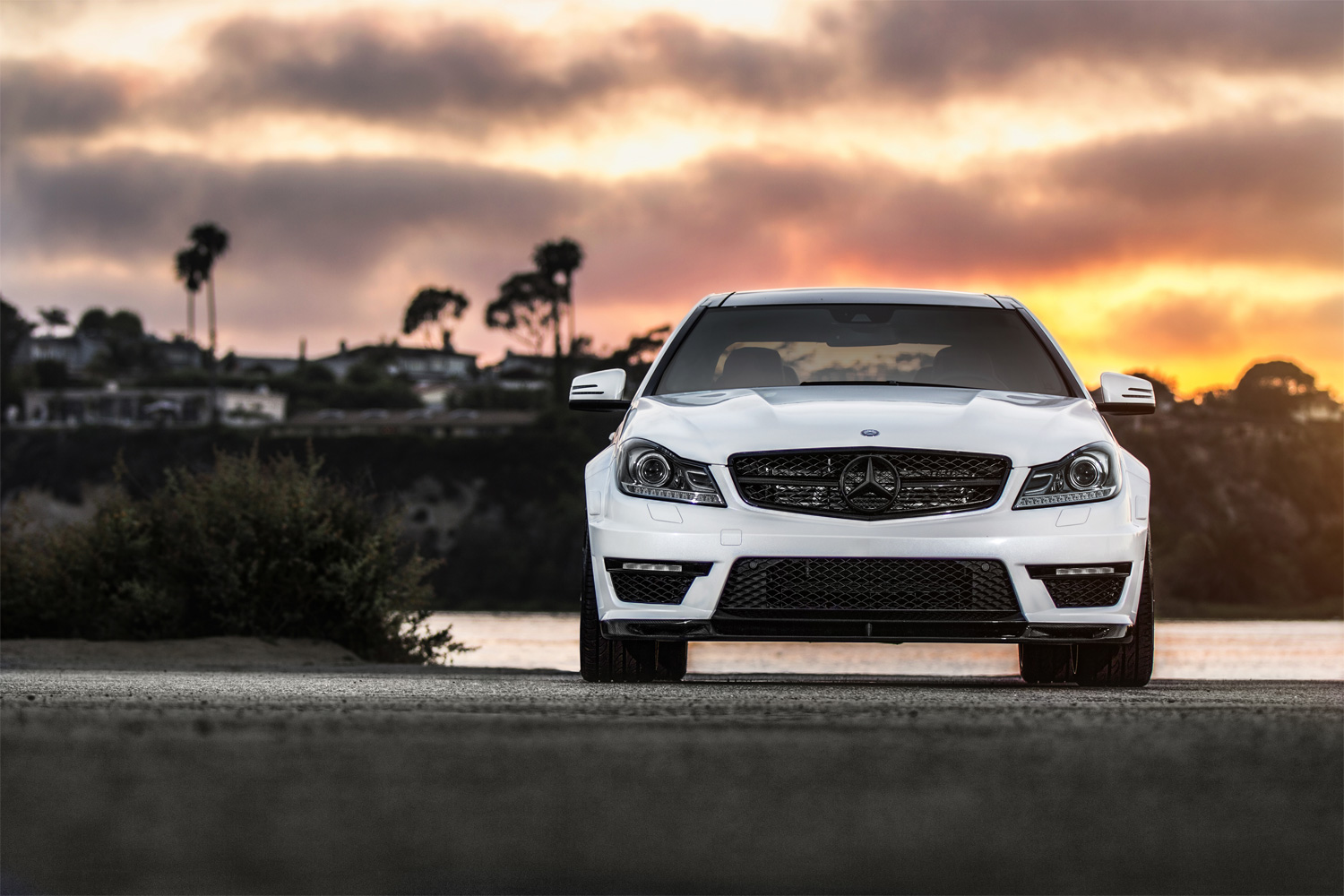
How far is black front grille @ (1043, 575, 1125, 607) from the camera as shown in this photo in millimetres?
5904

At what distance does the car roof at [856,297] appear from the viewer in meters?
7.65

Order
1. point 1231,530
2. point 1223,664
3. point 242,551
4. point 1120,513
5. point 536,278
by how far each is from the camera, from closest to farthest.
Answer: point 1120,513
point 242,551
point 1223,664
point 1231,530
point 536,278

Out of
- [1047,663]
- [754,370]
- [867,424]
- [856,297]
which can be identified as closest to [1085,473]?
[867,424]

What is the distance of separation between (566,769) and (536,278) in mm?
120053

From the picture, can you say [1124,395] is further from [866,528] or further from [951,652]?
[951,652]

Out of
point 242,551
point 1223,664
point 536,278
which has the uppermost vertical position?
point 536,278

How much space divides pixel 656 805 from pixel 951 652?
87767mm

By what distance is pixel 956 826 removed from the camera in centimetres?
253

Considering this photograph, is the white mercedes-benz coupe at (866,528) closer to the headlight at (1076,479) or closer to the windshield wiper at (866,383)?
the headlight at (1076,479)

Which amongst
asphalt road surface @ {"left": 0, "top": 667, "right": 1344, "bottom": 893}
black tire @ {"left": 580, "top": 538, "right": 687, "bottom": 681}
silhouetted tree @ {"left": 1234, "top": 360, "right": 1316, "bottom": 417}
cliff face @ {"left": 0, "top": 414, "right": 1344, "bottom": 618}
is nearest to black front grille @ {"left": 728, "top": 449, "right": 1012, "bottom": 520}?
black tire @ {"left": 580, "top": 538, "right": 687, "bottom": 681}

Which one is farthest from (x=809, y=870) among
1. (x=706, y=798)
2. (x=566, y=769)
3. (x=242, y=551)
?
(x=242, y=551)

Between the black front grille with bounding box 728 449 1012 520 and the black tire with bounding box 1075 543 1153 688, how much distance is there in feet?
2.79

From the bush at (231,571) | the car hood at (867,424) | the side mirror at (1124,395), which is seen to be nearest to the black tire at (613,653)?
the car hood at (867,424)

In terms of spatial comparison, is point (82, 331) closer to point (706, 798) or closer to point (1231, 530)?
point (1231, 530)
